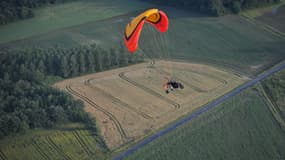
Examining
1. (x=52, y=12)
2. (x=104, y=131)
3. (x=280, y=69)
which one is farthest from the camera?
(x=52, y=12)

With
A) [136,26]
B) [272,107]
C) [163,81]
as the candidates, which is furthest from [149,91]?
[136,26]

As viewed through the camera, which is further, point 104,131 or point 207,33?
point 207,33

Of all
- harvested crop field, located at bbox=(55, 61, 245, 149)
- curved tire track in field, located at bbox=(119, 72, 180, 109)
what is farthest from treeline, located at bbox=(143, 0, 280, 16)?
curved tire track in field, located at bbox=(119, 72, 180, 109)

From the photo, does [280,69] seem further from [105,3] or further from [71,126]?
[105,3]

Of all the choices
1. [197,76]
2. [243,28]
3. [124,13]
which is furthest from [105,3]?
[197,76]

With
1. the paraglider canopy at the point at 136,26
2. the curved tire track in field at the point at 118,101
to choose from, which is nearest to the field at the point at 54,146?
the curved tire track in field at the point at 118,101

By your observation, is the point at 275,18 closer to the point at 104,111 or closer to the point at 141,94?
the point at 141,94
